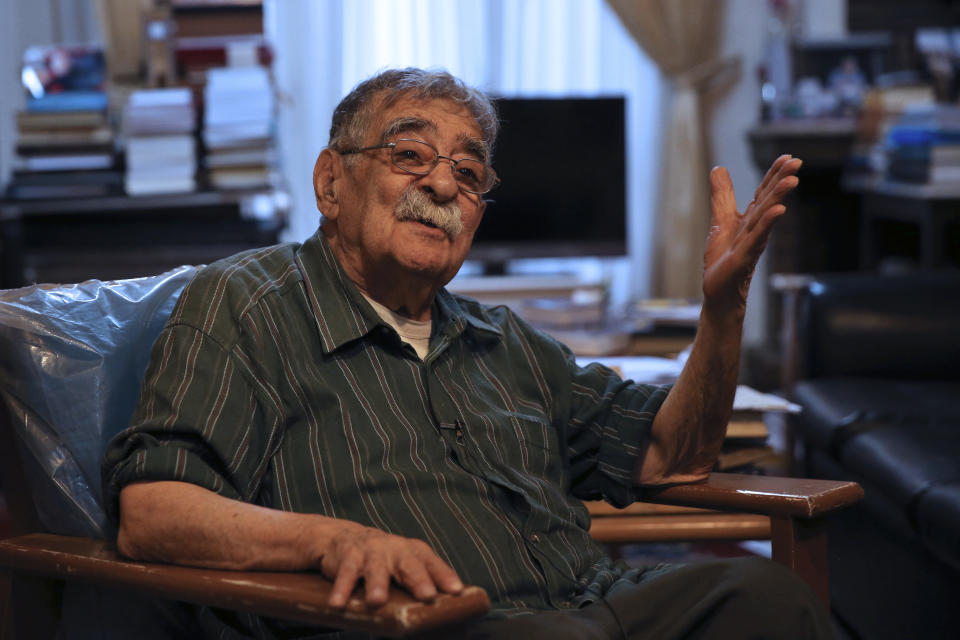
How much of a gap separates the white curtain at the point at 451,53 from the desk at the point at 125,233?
0.90 m

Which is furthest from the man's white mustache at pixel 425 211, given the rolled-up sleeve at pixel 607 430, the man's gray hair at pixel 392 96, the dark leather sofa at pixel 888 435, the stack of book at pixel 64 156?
the stack of book at pixel 64 156

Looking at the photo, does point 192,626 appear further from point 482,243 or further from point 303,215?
point 303,215

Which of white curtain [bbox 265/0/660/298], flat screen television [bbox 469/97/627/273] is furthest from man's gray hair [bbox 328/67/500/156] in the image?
white curtain [bbox 265/0/660/298]

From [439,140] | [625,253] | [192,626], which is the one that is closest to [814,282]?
[625,253]

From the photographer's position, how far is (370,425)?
1.32 metres

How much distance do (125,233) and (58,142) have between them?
350 millimetres

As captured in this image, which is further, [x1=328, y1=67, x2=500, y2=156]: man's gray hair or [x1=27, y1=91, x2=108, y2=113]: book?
[x1=27, y1=91, x2=108, y2=113]: book

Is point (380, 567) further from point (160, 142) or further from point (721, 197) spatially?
point (160, 142)

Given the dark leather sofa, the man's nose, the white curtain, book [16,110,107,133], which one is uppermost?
the white curtain

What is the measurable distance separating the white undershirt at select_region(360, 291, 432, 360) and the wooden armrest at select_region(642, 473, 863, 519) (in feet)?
1.26

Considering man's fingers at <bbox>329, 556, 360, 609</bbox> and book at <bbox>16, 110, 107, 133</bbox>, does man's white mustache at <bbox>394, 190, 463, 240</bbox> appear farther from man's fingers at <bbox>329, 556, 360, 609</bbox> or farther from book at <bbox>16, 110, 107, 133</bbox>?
book at <bbox>16, 110, 107, 133</bbox>

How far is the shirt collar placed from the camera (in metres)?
1.35

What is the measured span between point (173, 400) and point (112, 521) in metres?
0.16

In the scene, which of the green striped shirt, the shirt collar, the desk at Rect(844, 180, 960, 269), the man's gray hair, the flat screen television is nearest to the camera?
the green striped shirt
